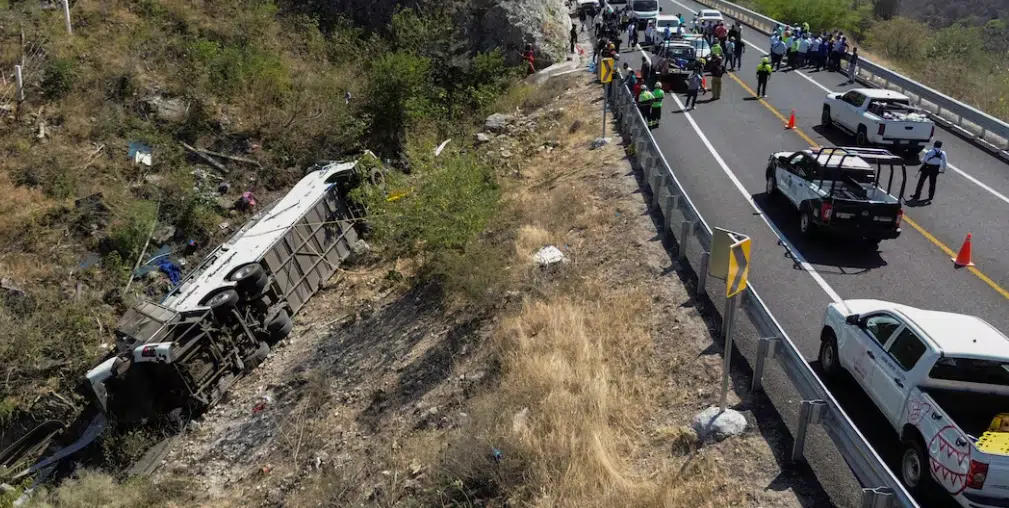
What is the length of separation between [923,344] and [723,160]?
37.1 feet

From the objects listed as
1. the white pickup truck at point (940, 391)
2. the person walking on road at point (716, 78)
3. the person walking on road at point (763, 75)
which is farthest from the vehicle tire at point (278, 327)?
the person walking on road at point (763, 75)

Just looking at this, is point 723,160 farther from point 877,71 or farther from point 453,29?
point 453,29

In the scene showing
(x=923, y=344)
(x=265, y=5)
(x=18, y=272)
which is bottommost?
(x=18, y=272)

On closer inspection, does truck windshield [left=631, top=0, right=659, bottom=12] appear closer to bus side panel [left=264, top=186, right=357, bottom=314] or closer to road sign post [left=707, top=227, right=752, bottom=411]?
bus side panel [left=264, top=186, right=357, bottom=314]

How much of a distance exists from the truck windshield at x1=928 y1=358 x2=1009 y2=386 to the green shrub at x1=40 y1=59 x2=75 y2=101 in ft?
80.1

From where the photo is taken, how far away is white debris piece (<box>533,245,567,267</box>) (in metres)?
13.2

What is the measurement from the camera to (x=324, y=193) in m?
17.8

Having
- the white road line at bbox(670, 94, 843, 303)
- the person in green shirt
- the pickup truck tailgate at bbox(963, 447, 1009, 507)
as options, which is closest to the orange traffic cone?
the white road line at bbox(670, 94, 843, 303)

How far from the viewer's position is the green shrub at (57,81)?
2202 centimetres

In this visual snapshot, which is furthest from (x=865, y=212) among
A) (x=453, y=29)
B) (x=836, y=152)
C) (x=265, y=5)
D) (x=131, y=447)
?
(x=265, y=5)

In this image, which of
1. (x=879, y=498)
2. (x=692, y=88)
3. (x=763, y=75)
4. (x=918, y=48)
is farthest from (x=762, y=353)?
(x=918, y=48)

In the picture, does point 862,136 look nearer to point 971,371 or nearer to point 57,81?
point 971,371

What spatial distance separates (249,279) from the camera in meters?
14.8

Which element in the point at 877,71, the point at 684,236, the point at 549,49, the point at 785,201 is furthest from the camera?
the point at 549,49
